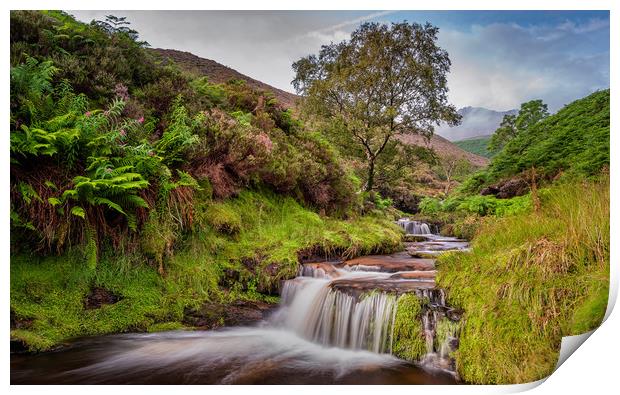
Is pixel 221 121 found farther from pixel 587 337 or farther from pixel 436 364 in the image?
pixel 587 337

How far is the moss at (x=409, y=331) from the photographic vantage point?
118 inches

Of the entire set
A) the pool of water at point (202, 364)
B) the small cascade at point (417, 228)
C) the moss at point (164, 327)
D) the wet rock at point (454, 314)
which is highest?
the small cascade at point (417, 228)

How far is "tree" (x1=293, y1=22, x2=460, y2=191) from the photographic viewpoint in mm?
8250

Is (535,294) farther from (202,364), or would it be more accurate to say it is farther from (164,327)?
(164,327)

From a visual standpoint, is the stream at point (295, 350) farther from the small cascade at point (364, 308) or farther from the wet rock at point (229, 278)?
the wet rock at point (229, 278)

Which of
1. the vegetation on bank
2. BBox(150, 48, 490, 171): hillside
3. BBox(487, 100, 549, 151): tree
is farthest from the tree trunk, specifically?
the vegetation on bank

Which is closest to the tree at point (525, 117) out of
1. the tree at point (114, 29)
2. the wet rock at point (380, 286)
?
the wet rock at point (380, 286)

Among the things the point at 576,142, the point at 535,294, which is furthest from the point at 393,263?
the point at 576,142

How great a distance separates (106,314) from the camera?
3.39m

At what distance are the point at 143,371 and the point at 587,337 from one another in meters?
3.54

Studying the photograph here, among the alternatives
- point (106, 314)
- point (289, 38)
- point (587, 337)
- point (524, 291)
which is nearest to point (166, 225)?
point (106, 314)

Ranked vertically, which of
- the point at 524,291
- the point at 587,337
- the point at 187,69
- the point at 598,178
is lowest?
the point at 587,337

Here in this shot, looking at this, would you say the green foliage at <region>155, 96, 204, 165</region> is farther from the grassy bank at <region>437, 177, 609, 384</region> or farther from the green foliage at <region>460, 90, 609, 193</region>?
the green foliage at <region>460, 90, 609, 193</region>

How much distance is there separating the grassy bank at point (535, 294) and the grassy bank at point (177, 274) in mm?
1984
